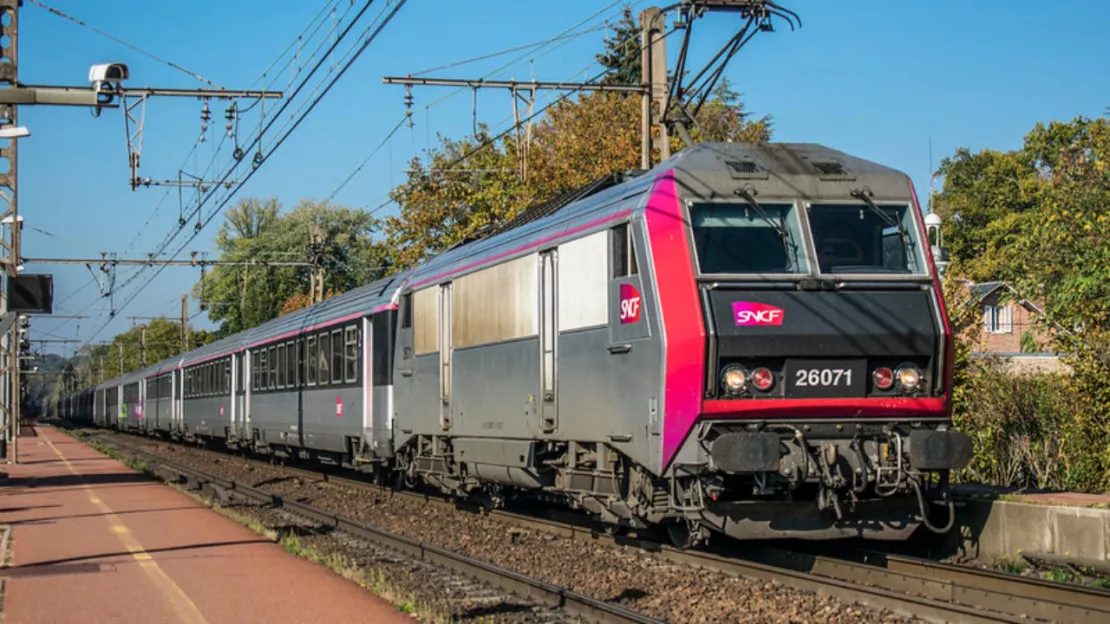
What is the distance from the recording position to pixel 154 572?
11.8 m

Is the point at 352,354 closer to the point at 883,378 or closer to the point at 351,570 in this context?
the point at 351,570

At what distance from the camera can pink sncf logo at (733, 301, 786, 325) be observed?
989 cm

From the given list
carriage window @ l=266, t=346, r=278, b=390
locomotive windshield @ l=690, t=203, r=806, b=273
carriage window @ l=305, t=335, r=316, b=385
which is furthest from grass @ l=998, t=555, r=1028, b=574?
carriage window @ l=266, t=346, r=278, b=390

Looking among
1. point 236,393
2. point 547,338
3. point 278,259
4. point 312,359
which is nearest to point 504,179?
point 236,393

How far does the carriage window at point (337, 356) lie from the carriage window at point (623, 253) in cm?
1103

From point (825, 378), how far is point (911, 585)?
1.76 m

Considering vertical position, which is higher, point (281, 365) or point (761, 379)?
point (281, 365)

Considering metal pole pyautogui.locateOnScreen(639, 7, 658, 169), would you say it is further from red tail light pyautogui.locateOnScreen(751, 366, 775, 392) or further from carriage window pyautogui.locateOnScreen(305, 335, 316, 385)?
red tail light pyautogui.locateOnScreen(751, 366, 775, 392)

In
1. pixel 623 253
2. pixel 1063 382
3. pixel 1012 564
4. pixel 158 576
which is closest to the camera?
pixel 623 253

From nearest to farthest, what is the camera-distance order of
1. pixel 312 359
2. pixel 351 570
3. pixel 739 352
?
pixel 739 352
pixel 351 570
pixel 312 359

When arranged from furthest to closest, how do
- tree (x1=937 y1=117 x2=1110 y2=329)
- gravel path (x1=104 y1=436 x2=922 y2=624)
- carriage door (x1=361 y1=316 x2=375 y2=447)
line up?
1. carriage door (x1=361 y1=316 x2=375 y2=447)
2. tree (x1=937 y1=117 x2=1110 y2=329)
3. gravel path (x1=104 y1=436 x2=922 y2=624)

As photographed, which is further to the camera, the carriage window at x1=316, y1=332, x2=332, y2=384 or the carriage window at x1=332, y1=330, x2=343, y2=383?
the carriage window at x1=316, y1=332, x2=332, y2=384

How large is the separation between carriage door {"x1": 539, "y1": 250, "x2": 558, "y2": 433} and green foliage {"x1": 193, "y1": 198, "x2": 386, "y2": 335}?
60.1m

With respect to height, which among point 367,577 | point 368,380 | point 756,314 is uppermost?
point 756,314
